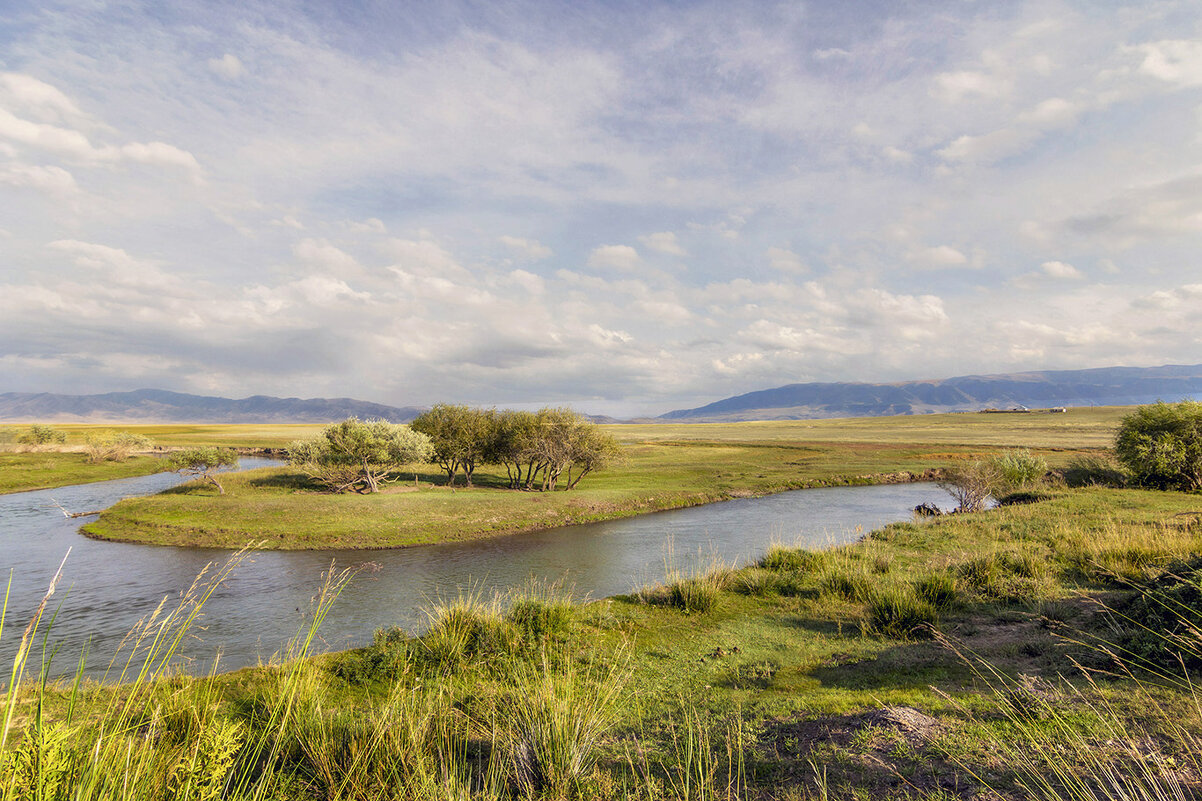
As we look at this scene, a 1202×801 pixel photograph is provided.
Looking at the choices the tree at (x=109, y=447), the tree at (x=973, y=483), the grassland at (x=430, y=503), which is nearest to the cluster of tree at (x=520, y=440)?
the grassland at (x=430, y=503)

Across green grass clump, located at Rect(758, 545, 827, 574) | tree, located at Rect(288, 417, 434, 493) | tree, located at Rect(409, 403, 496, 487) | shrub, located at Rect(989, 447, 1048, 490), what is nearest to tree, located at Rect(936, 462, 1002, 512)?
shrub, located at Rect(989, 447, 1048, 490)

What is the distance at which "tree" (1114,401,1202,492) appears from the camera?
91.1ft

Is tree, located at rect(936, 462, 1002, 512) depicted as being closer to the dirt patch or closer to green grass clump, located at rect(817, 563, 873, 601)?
green grass clump, located at rect(817, 563, 873, 601)

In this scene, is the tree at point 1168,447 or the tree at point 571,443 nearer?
the tree at point 1168,447

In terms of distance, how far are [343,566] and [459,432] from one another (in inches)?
912

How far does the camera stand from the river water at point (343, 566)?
56.0ft

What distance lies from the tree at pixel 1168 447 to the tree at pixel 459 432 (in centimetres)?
4258

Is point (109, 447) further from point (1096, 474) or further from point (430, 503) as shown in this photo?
point (1096, 474)

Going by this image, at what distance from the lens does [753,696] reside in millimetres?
9156

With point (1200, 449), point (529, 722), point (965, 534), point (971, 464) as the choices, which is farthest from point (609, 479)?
point (529, 722)

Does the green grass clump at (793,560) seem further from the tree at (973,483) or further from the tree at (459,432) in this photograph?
the tree at (459,432)

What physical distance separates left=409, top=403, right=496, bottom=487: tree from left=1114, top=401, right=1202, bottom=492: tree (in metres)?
42.6

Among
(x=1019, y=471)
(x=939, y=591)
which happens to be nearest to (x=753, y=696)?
(x=939, y=591)

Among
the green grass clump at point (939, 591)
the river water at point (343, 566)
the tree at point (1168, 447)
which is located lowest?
the river water at point (343, 566)
